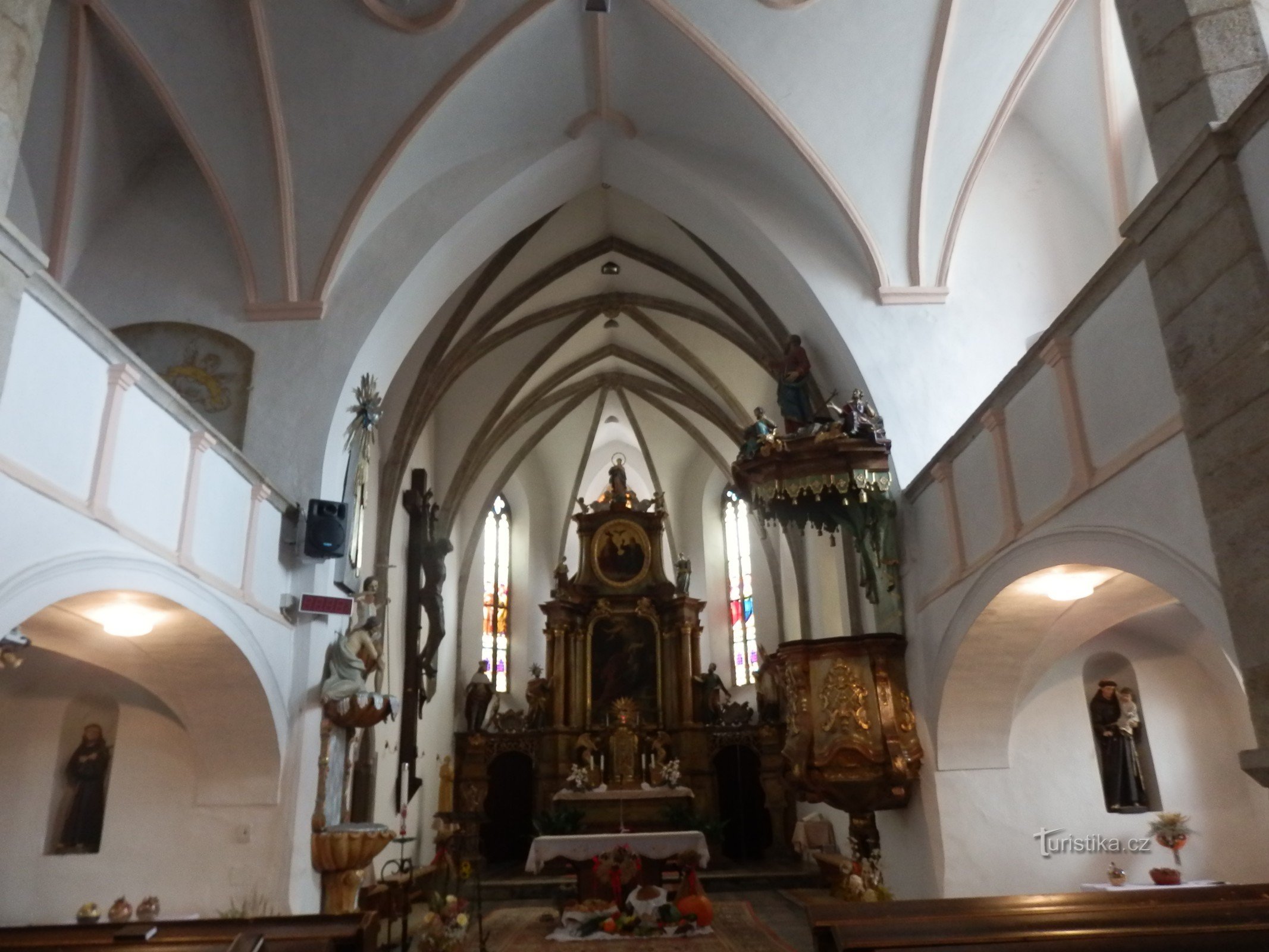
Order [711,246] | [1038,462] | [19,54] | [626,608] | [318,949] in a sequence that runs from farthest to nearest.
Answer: [626,608]
[711,246]
[1038,462]
[19,54]
[318,949]

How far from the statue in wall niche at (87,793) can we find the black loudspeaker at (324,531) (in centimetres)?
245

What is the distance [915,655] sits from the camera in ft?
32.0

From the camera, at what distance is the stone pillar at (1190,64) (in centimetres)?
479

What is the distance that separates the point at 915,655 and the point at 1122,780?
81.6 inches

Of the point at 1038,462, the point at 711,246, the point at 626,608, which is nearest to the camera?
the point at 1038,462

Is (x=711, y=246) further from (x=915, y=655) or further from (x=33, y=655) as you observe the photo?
(x=33, y=655)

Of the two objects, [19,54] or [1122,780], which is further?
[1122,780]

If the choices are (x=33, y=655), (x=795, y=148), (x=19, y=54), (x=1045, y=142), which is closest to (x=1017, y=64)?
(x=1045, y=142)

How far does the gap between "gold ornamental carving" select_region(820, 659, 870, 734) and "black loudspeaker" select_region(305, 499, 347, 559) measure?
5008 millimetres

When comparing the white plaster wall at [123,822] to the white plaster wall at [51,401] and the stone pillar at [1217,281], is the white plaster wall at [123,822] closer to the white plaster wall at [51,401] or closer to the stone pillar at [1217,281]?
the white plaster wall at [51,401]

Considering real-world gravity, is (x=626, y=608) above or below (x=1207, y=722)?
above

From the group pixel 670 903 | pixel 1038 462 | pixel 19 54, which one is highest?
A: pixel 19 54

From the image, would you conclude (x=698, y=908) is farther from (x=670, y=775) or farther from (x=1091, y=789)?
(x=670, y=775)

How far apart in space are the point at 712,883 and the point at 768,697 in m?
4.26
